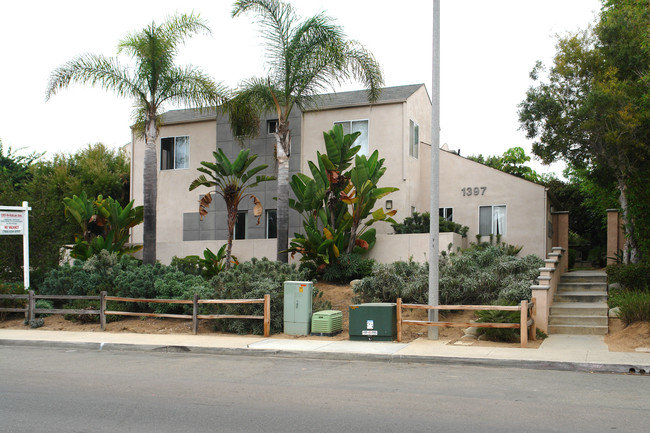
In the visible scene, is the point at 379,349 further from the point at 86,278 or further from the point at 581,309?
the point at 86,278

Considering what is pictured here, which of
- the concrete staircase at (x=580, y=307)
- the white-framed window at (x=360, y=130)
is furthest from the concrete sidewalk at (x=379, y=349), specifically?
the white-framed window at (x=360, y=130)

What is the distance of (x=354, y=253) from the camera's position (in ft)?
66.2

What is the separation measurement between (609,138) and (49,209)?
18.2 meters

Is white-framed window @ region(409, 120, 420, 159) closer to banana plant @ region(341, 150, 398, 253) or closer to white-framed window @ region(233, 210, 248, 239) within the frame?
banana plant @ region(341, 150, 398, 253)

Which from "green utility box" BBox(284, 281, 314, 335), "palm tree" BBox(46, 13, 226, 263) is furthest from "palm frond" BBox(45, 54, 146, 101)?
"green utility box" BBox(284, 281, 314, 335)

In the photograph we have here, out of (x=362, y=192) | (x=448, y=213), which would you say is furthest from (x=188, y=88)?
(x=448, y=213)

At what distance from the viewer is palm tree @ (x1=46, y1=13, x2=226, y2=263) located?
20531 mm

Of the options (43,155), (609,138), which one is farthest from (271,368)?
(43,155)

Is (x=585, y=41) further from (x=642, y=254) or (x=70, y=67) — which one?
(x=70, y=67)

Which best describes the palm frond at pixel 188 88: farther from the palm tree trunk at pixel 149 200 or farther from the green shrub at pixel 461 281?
the green shrub at pixel 461 281

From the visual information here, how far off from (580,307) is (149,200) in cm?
1377

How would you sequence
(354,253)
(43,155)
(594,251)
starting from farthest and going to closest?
(43,155) → (594,251) → (354,253)

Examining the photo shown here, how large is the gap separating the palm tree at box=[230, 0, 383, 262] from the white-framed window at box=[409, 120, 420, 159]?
10.4 feet

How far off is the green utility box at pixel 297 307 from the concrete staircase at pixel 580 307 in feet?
19.3
